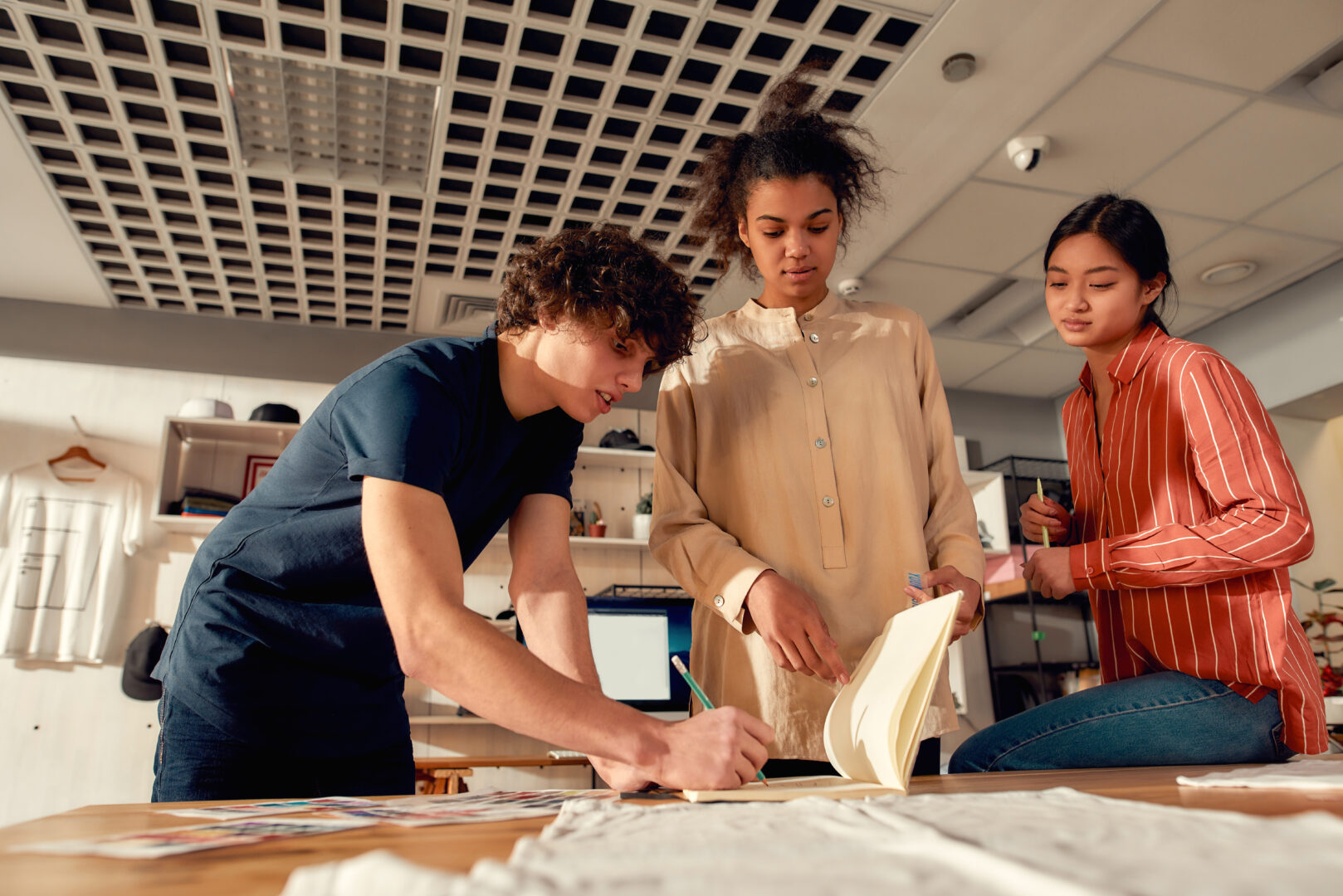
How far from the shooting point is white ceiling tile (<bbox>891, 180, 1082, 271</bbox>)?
2.99 meters

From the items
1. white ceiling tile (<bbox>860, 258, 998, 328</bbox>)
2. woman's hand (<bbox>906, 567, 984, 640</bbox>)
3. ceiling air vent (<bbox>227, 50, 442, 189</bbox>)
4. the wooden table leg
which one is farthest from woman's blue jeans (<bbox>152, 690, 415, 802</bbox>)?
white ceiling tile (<bbox>860, 258, 998, 328</bbox>)

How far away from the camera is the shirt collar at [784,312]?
52.3 inches

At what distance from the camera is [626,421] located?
4.18 metres

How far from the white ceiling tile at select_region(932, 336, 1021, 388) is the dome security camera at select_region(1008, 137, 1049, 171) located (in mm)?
1340

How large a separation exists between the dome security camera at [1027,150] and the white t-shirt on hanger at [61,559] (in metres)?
3.41

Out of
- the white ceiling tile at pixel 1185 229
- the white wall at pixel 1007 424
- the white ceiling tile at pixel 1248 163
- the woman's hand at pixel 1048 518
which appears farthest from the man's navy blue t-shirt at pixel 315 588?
the white wall at pixel 1007 424

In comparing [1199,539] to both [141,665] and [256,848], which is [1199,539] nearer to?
[256,848]

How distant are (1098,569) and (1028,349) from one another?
3.29 m

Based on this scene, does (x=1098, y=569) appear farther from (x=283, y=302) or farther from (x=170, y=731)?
(x=283, y=302)

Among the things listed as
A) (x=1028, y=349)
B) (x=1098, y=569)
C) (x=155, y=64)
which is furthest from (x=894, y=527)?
A: (x=1028, y=349)

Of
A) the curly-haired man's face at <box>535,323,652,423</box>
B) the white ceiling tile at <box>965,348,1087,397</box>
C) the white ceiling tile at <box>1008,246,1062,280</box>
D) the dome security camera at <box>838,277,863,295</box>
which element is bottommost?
the curly-haired man's face at <box>535,323,652,423</box>

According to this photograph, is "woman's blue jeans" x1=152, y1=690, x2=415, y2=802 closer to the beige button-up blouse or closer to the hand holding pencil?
the beige button-up blouse

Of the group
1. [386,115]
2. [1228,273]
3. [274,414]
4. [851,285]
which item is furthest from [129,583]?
[1228,273]

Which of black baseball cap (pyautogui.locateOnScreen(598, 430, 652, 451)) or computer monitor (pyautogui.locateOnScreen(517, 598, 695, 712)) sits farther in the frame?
black baseball cap (pyautogui.locateOnScreen(598, 430, 652, 451))
